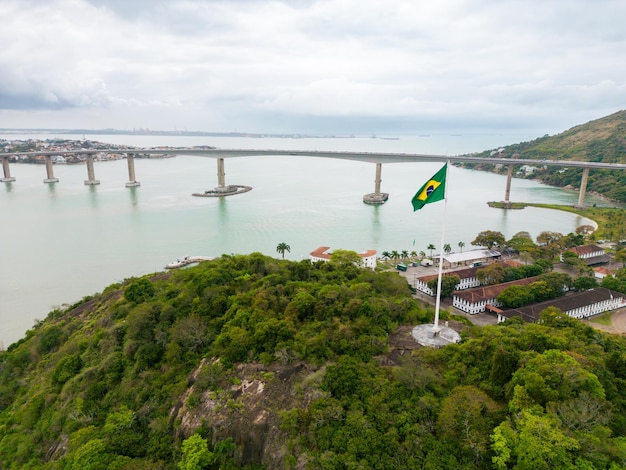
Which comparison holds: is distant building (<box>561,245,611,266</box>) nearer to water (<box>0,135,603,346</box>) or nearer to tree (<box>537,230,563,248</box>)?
tree (<box>537,230,563,248</box>)

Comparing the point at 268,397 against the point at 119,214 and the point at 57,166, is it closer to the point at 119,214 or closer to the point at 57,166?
the point at 119,214

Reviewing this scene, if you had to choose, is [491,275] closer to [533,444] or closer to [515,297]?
[515,297]

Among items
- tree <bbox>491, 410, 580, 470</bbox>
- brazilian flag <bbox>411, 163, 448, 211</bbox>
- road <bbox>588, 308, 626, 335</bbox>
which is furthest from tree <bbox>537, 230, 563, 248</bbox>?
tree <bbox>491, 410, 580, 470</bbox>

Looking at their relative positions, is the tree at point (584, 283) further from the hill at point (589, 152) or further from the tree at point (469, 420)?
the hill at point (589, 152)

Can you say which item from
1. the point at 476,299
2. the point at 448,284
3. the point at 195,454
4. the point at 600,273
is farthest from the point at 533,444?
the point at 600,273

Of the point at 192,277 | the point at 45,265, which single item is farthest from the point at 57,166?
the point at 192,277

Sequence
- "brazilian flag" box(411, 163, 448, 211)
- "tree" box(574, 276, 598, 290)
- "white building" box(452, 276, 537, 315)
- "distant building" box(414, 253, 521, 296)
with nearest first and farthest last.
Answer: "brazilian flag" box(411, 163, 448, 211), "white building" box(452, 276, 537, 315), "tree" box(574, 276, 598, 290), "distant building" box(414, 253, 521, 296)
